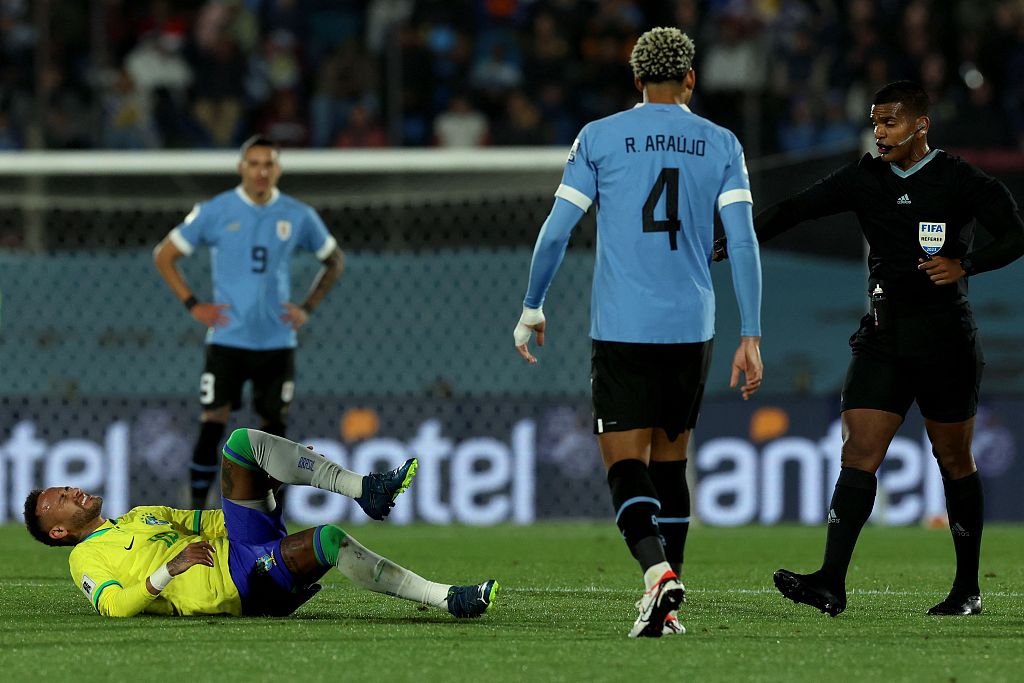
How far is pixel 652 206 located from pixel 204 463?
4852 mm

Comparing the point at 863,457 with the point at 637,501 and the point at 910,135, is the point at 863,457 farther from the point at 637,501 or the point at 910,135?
the point at 910,135

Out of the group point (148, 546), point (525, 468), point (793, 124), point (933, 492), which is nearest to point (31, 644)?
point (148, 546)

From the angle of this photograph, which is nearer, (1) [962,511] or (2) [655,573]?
(2) [655,573]

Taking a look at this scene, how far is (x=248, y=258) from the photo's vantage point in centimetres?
998

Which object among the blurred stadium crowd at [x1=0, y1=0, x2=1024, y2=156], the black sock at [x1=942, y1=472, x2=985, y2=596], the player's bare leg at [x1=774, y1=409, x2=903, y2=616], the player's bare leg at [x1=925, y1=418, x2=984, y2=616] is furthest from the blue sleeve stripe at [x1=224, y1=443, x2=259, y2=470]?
the blurred stadium crowd at [x1=0, y1=0, x2=1024, y2=156]

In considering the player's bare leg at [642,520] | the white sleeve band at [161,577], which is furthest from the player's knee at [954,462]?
the white sleeve band at [161,577]

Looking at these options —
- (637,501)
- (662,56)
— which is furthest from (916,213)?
(637,501)

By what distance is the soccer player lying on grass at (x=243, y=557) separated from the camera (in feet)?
18.3

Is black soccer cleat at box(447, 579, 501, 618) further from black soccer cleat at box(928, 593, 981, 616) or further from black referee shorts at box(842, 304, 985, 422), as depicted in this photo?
black soccer cleat at box(928, 593, 981, 616)

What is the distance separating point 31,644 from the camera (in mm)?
5281

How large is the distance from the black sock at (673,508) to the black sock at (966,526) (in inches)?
38.3

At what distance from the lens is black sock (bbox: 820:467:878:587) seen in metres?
5.88

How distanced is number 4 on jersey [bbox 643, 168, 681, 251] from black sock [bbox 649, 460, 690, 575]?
0.97 metres

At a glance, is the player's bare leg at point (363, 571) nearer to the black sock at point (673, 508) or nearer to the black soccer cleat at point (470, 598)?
the black soccer cleat at point (470, 598)
